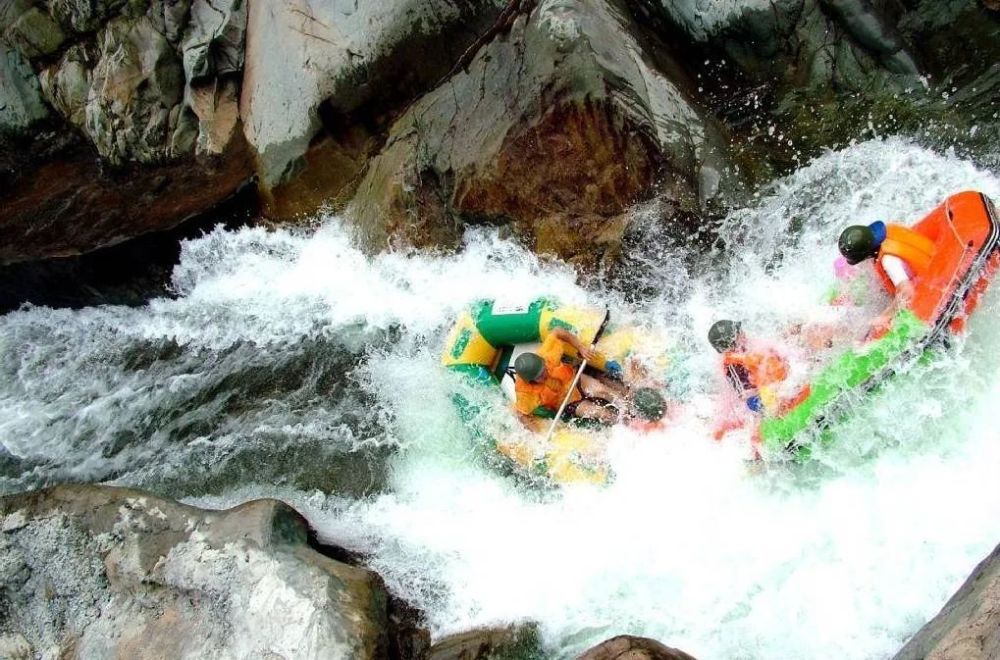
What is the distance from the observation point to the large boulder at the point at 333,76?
757 centimetres

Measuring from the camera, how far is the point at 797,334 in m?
5.46

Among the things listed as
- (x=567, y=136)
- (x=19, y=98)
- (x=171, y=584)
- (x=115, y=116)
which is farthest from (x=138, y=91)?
(x=171, y=584)

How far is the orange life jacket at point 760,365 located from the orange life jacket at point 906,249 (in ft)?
2.76

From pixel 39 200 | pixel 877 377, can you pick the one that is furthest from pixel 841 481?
pixel 39 200

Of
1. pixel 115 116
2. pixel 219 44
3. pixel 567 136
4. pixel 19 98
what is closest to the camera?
pixel 567 136

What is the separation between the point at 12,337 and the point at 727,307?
7.35 m

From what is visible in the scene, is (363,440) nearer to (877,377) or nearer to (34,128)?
(877,377)

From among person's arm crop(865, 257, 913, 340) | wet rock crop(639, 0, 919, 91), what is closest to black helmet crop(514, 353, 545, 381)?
person's arm crop(865, 257, 913, 340)

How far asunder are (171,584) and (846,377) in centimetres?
436

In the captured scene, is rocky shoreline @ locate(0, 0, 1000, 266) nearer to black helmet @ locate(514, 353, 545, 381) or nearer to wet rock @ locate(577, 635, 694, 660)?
black helmet @ locate(514, 353, 545, 381)

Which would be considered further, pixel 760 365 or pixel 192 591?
pixel 760 365

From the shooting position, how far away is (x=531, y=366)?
538 centimetres

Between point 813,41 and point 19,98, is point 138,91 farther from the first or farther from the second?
point 813,41

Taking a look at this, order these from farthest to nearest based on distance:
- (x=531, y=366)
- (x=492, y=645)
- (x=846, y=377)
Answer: (x=531, y=366) < (x=492, y=645) < (x=846, y=377)
